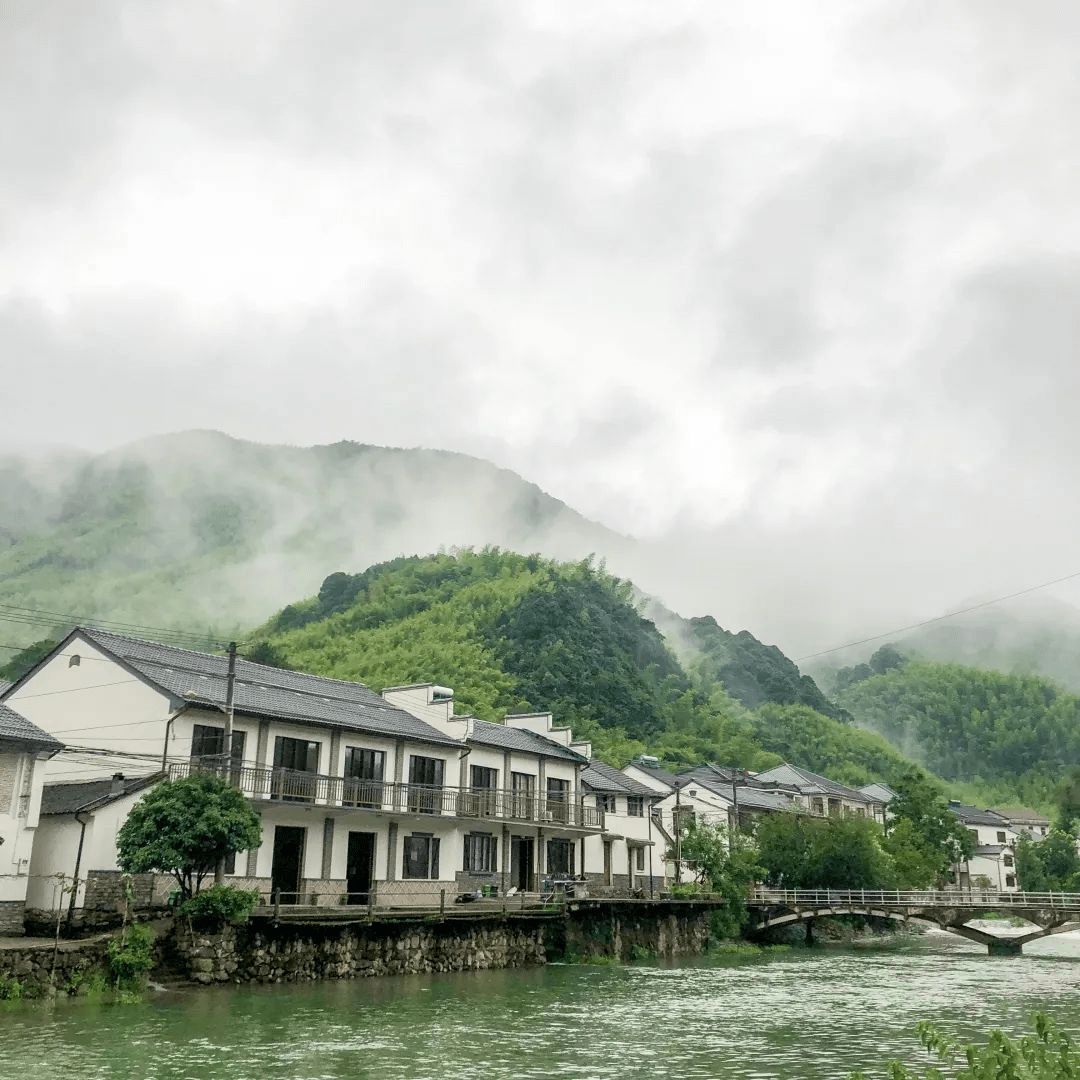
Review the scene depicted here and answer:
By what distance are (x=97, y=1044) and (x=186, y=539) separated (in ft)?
569

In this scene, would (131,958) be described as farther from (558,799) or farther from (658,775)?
(658,775)

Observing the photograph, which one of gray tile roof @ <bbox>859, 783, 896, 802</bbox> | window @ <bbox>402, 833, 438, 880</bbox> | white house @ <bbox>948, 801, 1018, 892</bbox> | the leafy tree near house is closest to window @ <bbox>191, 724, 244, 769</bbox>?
window @ <bbox>402, 833, 438, 880</bbox>

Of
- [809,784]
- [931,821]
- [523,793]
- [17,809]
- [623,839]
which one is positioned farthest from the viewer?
[809,784]

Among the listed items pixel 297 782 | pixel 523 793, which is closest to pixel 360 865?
pixel 297 782

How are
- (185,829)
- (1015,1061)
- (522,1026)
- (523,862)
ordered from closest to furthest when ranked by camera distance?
(1015,1061), (522,1026), (185,829), (523,862)

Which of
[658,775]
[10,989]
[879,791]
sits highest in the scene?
[879,791]

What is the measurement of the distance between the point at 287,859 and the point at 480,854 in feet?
36.8

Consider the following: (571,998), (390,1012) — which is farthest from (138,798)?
(571,998)

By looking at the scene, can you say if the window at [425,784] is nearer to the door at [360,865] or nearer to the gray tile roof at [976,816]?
the door at [360,865]

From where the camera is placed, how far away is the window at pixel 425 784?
1679 inches

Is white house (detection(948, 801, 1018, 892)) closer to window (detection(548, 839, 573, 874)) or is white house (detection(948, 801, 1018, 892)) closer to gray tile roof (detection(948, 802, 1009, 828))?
gray tile roof (detection(948, 802, 1009, 828))

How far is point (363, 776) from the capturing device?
1625 inches

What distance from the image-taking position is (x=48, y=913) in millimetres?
31031

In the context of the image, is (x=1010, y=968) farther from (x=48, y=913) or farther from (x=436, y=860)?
(x=48, y=913)
